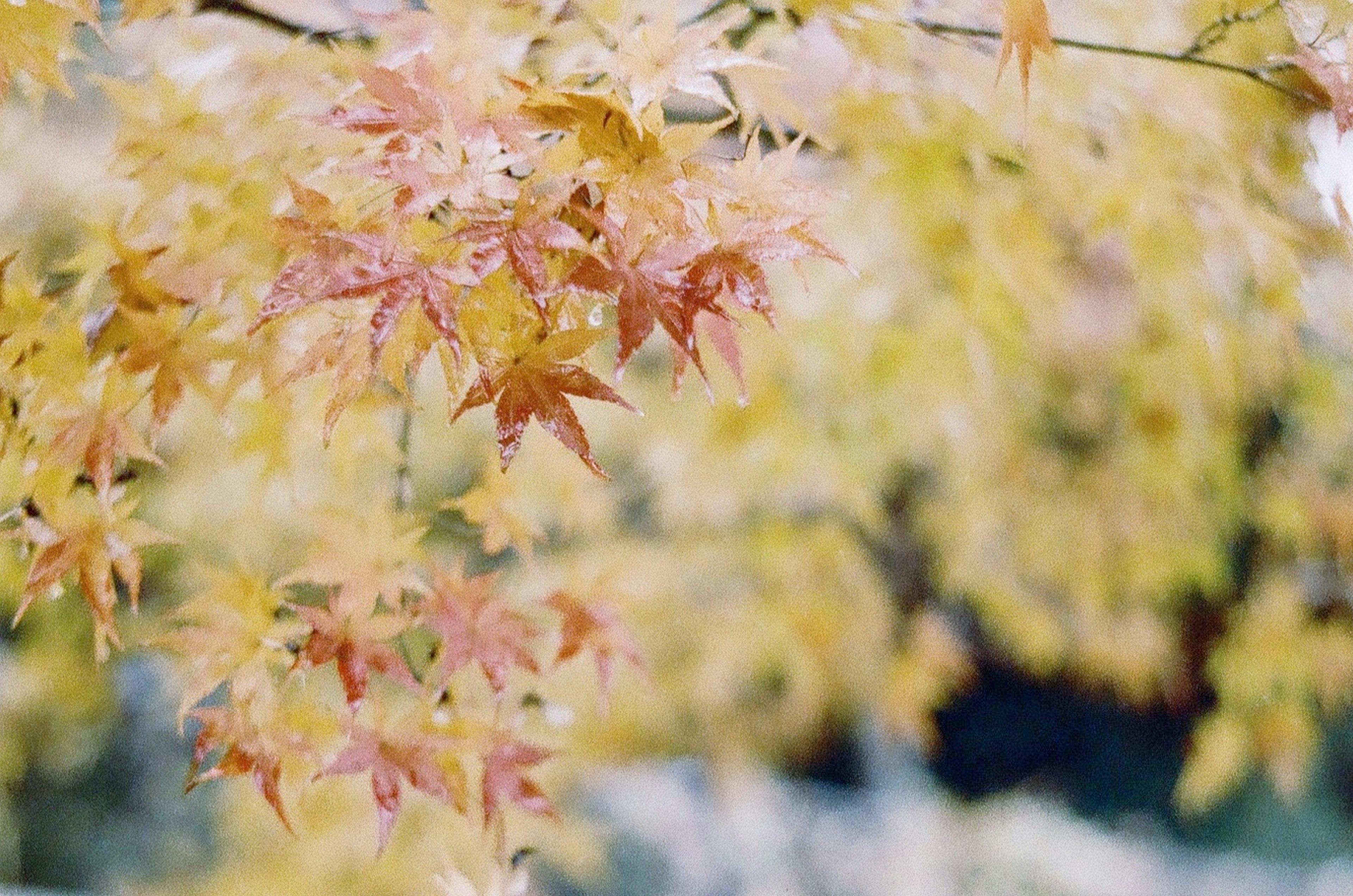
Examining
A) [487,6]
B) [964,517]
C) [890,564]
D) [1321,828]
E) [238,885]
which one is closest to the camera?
[487,6]

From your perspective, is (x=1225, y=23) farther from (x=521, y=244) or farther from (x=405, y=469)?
(x=405, y=469)

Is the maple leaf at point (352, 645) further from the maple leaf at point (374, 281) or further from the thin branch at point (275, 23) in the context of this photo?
the thin branch at point (275, 23)

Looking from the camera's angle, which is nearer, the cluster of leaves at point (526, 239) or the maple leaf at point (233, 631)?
the cluster of leaves at point (526, 239)

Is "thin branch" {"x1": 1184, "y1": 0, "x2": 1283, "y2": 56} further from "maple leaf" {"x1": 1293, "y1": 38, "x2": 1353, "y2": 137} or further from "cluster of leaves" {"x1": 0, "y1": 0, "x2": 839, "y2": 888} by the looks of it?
"cluster of leaves" {"x1": 0, "y1": 0, "x2": 839, "y2": 888}

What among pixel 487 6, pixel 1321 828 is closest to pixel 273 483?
pixel 487 6

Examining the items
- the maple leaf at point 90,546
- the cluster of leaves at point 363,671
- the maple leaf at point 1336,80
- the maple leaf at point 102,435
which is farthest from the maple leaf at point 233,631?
the maple leaf at point 1336,80

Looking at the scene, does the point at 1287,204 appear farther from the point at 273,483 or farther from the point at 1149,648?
the point at 273,483
